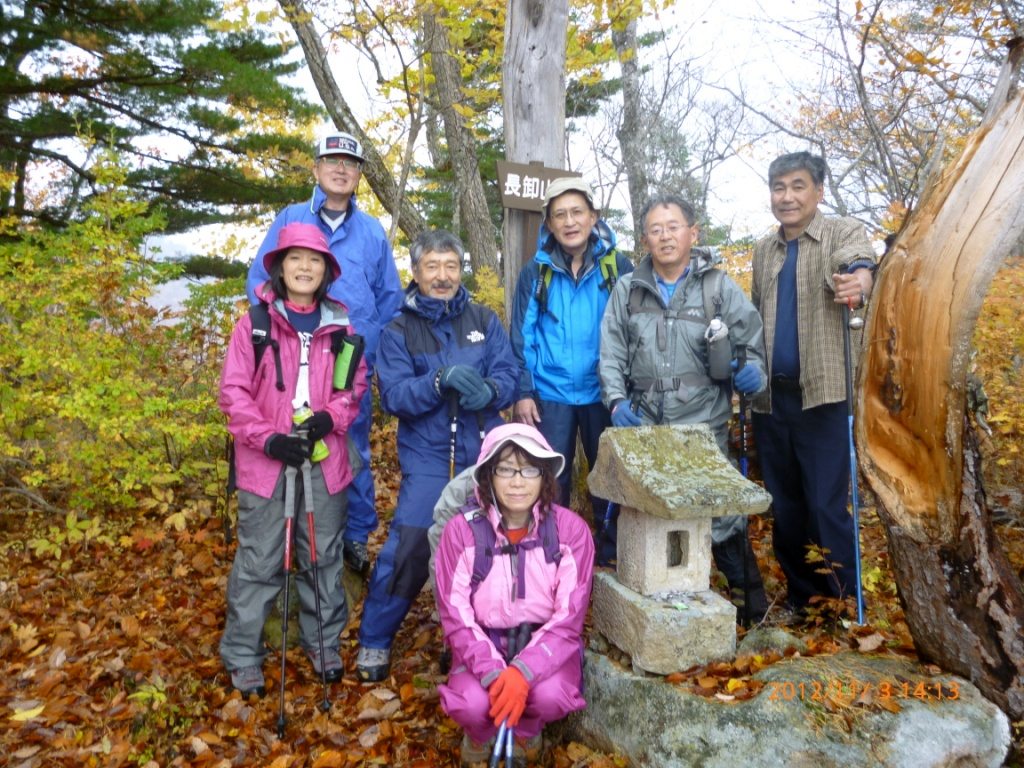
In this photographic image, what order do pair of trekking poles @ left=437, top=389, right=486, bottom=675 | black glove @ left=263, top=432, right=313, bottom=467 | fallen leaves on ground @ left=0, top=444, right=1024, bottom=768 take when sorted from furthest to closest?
pair of trekking poles @ left=437, top=389, right=486, bottom=675 < black glove @ left=263, top=432, right=313, bottom=467 < fallen leaves on ground @ left=0, top=444, right=1024, bottom=768

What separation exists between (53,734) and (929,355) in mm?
4391

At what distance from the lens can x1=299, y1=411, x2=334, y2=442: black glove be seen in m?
3.58

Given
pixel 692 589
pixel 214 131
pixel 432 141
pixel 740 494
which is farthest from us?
pixel 432 141

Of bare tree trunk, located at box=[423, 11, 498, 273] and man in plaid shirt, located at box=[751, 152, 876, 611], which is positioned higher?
bare tree trunk, located at box=[423, 11, 498, 273]

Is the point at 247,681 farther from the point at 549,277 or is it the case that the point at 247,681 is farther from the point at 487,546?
the point at 549,277

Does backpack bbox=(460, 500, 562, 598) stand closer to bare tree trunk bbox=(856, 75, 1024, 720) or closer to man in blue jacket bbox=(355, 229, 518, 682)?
man in blue jacket bbox=(355, 229, 518, 682)

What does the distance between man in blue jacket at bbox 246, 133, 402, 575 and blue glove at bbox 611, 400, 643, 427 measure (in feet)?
5.96

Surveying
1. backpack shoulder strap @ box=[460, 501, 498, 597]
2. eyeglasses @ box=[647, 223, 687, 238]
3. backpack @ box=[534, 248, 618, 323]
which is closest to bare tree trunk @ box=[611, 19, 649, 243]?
backpack @ box=[534, 248, 618, 323]

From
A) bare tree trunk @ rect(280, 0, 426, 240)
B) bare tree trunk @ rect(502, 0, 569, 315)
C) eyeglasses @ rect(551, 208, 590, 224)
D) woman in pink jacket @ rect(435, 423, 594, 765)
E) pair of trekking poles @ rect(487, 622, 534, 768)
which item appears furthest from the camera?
bare tree trunk @ rect(280, 0, 426, 240)

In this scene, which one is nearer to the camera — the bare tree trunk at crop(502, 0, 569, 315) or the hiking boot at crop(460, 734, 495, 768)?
the hiking boot at crop(460, 734, 495, 768)

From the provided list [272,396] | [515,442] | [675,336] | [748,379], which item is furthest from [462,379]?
[748,379]

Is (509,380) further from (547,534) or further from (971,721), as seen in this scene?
(971,721)

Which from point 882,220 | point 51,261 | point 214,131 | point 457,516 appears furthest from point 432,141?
point 457,516

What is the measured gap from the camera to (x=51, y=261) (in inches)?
270
